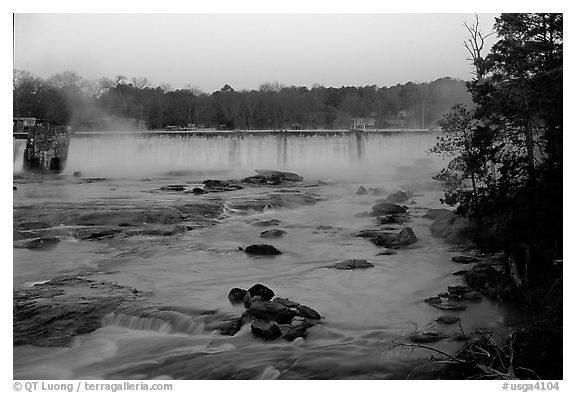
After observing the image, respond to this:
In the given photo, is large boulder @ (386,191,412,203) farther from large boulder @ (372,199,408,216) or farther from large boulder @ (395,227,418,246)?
large boulder @ (395,227,418,246)

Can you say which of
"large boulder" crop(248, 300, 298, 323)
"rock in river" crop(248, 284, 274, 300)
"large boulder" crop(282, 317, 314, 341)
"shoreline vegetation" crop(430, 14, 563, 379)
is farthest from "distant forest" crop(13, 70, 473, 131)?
"large boulder" crop(282, 317, 314, 341)

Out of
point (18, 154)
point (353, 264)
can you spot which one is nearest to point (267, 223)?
point (353, 264)

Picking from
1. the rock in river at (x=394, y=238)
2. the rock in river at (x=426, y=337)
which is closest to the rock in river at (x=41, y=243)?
the rock in river at (x=394, y=238)

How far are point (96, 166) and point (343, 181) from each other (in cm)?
226

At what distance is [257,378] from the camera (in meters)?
4.39

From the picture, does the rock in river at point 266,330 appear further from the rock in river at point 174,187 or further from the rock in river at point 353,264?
the rock in river at point 174,187

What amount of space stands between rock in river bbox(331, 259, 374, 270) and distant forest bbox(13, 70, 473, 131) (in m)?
1.32

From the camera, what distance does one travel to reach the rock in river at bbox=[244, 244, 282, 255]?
5.62 meters

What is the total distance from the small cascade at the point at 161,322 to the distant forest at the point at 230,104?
6.07ft

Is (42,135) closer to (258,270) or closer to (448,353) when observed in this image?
(258,270)

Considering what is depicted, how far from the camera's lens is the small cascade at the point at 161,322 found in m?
4.80
